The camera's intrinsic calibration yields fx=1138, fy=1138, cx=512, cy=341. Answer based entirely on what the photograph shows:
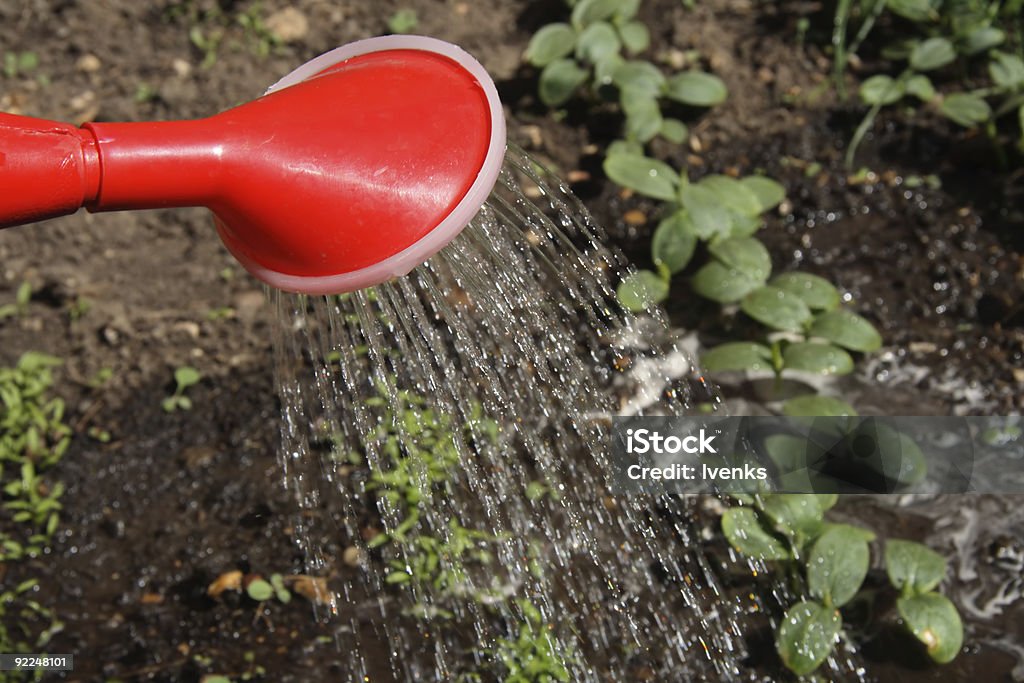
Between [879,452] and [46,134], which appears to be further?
[879,452]

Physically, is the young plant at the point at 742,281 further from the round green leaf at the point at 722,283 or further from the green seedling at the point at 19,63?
the green seedling at the point at 19,63

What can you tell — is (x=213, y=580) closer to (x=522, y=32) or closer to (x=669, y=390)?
(x=669, y=390)

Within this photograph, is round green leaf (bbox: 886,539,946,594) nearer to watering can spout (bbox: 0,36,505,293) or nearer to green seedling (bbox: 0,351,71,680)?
watering can spout (bbox: 0,36,505,293)

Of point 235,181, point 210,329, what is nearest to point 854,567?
point 235,181

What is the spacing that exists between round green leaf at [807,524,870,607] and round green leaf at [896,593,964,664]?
0.10 meters

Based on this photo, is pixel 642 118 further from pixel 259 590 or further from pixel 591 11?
pixel 259 590

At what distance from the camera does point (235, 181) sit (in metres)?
1.36

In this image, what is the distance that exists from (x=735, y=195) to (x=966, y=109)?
0.67 metres

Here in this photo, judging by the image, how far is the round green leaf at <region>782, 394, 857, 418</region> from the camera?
87.1 inches

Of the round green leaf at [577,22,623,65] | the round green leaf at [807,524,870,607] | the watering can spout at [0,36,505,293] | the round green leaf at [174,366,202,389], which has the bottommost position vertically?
the round green leaf at [174,366,202,389]

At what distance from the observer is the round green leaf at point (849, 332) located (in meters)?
2.38

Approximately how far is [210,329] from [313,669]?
877mm

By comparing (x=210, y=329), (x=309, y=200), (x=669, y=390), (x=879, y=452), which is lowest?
(x=210, y=329)

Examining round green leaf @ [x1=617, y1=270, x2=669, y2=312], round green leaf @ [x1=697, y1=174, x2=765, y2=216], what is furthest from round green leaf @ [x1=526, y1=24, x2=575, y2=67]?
round green leaf @ [x1=617, y1=270, x2=669, y2=312]
